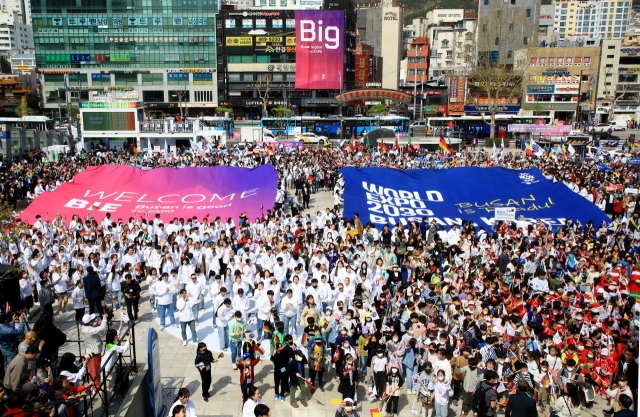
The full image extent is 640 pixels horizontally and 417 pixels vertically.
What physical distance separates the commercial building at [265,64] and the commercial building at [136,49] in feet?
8.68

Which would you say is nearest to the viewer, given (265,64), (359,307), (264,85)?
(359,307)

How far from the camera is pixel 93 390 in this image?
7645 millimetres

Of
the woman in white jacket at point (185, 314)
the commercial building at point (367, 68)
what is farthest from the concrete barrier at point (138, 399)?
the commercial building at point (367, 68)

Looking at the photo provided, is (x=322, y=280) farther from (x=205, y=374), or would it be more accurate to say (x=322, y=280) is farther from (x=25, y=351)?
(x=25, y=351)

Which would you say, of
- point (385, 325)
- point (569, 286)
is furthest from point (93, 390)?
point (569, 286)

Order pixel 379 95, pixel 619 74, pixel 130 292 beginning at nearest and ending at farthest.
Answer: pixel 130 292 < pixel 379 95 < pixel 619 74

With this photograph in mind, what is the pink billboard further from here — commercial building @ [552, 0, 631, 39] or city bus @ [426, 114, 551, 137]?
commercial building @ [552, 0, 631, 39]

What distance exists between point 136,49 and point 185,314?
82711mm

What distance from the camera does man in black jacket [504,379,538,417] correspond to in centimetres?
748

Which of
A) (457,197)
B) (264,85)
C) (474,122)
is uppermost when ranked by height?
(264,85)

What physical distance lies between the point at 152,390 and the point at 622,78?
10772 centimetres

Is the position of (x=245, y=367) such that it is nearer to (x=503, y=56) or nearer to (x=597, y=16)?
(x=503, y=56)

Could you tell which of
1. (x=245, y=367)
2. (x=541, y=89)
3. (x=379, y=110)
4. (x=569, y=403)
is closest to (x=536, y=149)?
(x=569, y=403)

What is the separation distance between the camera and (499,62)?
58094 millimetres
